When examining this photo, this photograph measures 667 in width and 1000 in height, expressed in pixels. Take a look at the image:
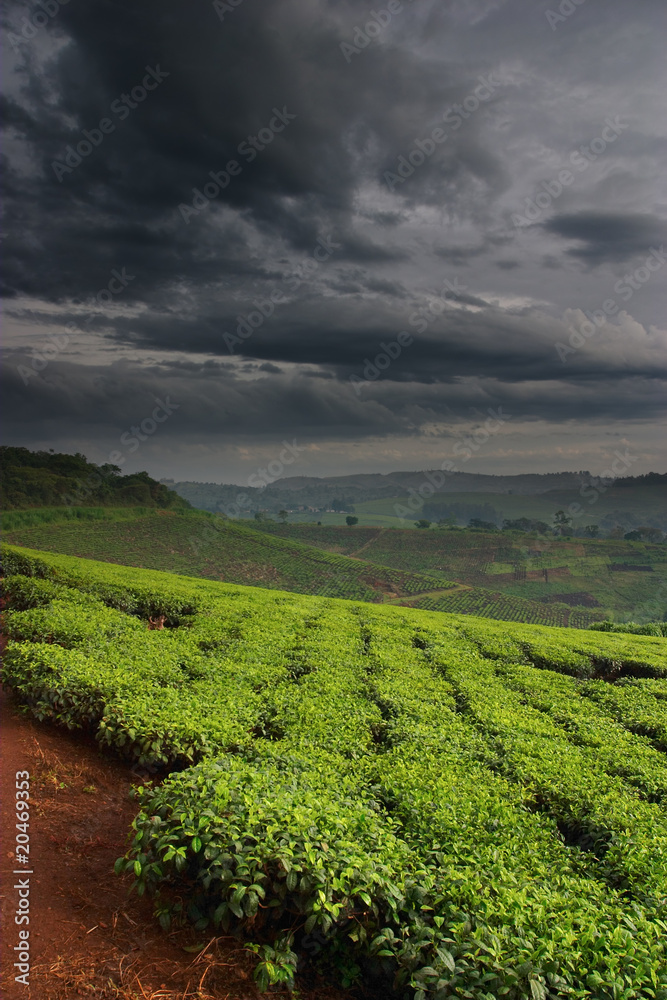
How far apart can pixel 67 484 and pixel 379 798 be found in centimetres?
11308

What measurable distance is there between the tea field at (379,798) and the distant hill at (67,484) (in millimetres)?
95551

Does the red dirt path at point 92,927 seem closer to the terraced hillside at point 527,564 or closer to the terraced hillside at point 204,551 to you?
the terraced hillside at point 204,551

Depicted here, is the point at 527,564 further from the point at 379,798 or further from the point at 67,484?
the point at 379,798

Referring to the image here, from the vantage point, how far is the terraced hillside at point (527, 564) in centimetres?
12612

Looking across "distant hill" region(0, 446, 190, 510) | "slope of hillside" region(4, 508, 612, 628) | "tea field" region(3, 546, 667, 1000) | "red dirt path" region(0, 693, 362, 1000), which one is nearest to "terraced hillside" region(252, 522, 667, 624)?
"slope of hillside" region(4, 508, 612, 628)

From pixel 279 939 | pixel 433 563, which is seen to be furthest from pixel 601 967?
pixel 433 563

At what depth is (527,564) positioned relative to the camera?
153375 mm

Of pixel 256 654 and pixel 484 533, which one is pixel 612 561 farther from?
pixel 256 654

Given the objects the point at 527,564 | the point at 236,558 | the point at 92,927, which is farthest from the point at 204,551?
the point at 92,927

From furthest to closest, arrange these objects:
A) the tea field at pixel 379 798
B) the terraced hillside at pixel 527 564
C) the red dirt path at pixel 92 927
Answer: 1. the terraced hillside at pixel 527 564
2. the tea field at pixel 379 798
3. the red dirt path at pixel 92 927

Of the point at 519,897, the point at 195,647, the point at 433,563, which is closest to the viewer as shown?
the point at 519,897

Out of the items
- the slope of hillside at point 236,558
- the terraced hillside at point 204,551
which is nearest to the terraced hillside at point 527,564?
the slope of hillside at point 236,558

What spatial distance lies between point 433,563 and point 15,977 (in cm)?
15513

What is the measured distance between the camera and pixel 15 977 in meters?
4.07
